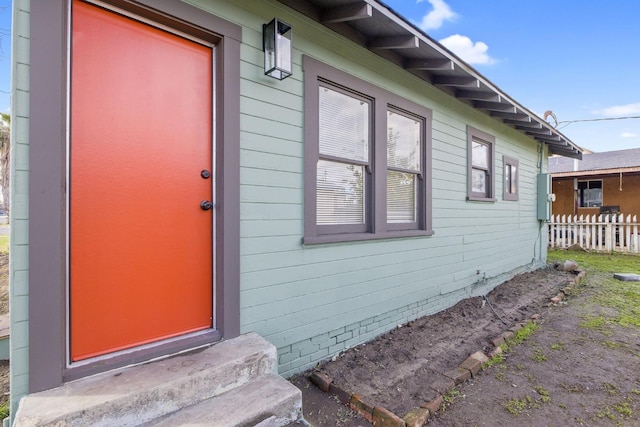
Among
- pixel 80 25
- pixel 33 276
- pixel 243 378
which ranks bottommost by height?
pixel 243 378

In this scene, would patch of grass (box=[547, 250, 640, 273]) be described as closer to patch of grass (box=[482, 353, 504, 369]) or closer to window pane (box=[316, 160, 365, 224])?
patch of grass (box=[482, 353, 504, 369])

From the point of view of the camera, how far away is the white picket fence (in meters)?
9.33

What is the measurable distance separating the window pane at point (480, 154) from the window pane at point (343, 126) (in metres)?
2.63

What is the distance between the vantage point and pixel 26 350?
1520 millimetres

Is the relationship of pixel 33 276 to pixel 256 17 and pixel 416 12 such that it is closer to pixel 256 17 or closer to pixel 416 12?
pixel 256 17

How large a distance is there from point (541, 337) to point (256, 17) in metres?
4.14

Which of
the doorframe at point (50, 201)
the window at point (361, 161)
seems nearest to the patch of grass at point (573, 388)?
the window at point (361, 161)

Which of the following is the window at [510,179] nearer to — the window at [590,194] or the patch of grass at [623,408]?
the patch of grass at [623,408]

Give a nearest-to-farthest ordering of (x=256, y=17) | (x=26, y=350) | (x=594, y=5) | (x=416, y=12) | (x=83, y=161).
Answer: (x=26, y=350) < (x=83, y=161) < (x=256, y=17) < (x=416, y=12) < (x=594, y=5)

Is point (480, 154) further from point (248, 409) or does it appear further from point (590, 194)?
point (590, 194)

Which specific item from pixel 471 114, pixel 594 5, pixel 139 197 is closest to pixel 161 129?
pixel 139 197

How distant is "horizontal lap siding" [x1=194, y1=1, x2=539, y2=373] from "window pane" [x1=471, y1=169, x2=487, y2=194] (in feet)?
2.20

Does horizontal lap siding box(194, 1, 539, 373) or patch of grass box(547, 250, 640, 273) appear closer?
horizontal lap siding box(194, 1, 539, 373)

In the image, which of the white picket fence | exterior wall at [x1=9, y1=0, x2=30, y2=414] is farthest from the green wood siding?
the white picket fence
